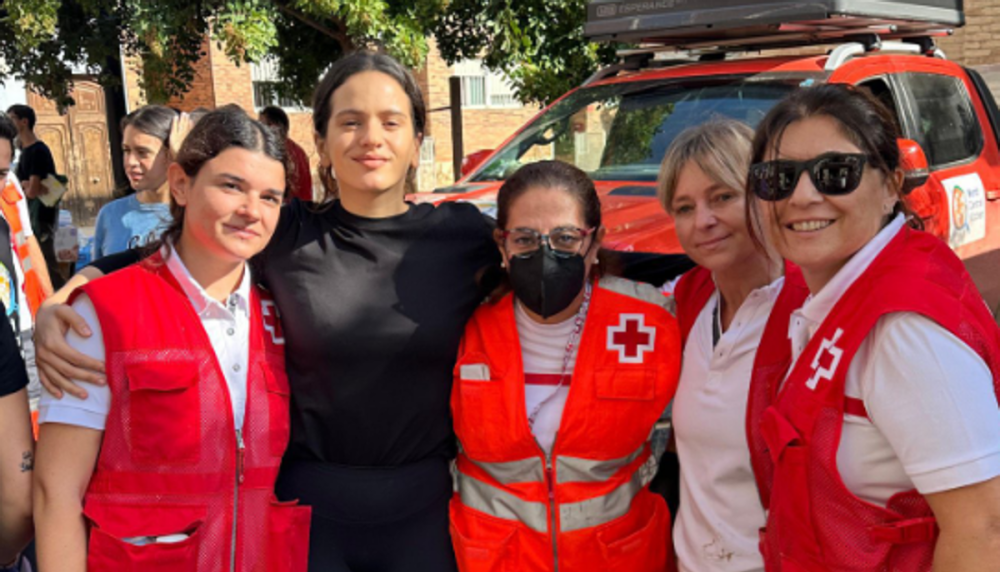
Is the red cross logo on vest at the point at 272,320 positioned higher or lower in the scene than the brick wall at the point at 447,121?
lower

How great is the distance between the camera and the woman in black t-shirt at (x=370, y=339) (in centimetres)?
222

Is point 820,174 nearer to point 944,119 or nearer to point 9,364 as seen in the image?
point 9,364

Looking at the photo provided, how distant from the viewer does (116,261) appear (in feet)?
8.02

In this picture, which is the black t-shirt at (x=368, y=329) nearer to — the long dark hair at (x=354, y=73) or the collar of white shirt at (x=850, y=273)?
the long dark hair at (x=354, y=73)

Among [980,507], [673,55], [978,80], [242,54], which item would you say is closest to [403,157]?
[980,507]

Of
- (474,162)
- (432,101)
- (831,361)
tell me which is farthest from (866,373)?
(432,101)

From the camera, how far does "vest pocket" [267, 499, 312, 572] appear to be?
2.12 meters

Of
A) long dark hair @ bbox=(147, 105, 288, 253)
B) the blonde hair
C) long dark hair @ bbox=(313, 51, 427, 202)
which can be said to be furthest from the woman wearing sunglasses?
long dark hair @ bbox=(147, 105, 288, 253)

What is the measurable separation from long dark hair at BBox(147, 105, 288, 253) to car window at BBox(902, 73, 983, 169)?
407 centimetres

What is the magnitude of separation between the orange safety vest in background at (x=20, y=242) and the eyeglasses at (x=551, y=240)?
107 inches

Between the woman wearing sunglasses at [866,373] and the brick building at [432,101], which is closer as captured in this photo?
the woman wearing sunglasses at [866,373]

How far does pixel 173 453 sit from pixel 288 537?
14.0 inches

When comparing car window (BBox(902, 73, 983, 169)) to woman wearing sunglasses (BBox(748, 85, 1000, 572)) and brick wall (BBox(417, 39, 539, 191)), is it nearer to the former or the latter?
woman wearing sunglasses (BBox(748, 85, 1000, 572))

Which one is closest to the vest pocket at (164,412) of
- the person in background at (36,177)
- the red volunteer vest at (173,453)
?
the red volunteer vest at (173,453)
